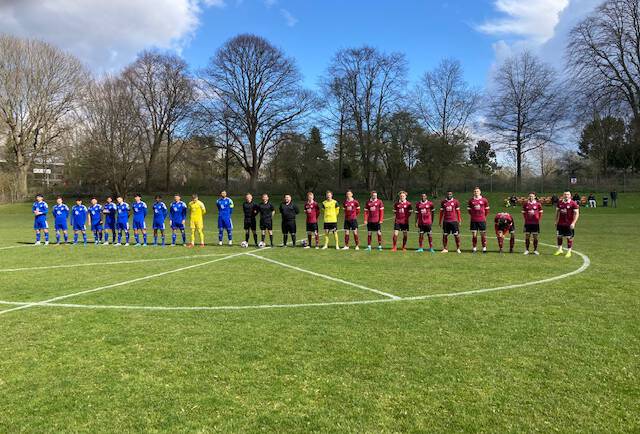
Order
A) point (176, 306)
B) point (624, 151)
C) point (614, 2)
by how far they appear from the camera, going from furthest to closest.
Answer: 1. point (624, 151)
2. point (614, 2)
3. point (176, 306)

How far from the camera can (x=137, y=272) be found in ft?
36.9

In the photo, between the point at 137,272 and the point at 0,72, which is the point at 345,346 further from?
the point at 0,72

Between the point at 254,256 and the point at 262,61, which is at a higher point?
the point at 262,61

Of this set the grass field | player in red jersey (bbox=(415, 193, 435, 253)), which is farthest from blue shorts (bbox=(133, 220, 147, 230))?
player in red jersey (bbox=(415, 193, 435, 253))

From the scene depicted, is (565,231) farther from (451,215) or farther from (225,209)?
(225,209)

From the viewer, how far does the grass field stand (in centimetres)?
392

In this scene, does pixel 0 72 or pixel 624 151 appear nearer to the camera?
pixel 0 72

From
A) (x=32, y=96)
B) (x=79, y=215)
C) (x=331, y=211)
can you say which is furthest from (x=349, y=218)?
(x=32, y=96)

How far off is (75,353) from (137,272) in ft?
19.7

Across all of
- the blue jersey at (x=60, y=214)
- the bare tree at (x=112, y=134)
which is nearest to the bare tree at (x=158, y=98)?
the bare tree at (x=112, y=134)

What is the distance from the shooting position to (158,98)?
5644 cm

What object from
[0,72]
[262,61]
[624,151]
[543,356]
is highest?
[262,61]

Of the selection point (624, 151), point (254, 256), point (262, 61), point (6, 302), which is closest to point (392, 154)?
point (262, 61)

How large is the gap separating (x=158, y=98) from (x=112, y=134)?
42.5 ft
